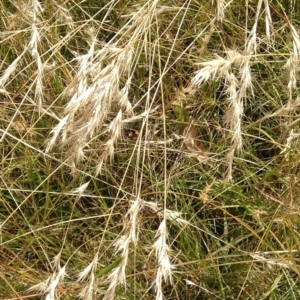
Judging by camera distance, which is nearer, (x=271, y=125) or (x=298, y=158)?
(x=298, y=158)

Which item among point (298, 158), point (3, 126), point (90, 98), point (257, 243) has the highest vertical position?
point (90, 98)

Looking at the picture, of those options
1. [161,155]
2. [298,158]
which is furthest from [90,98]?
[298,158]

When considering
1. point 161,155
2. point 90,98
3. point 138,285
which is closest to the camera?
point 90,98

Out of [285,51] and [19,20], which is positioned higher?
[19,20]

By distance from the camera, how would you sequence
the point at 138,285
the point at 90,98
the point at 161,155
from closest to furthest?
the point at 90,98 < the point at 138,285 < the point at 161,155

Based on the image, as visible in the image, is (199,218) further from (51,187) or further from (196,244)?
(51,187)

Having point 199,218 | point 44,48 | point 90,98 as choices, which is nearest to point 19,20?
point 44,48
